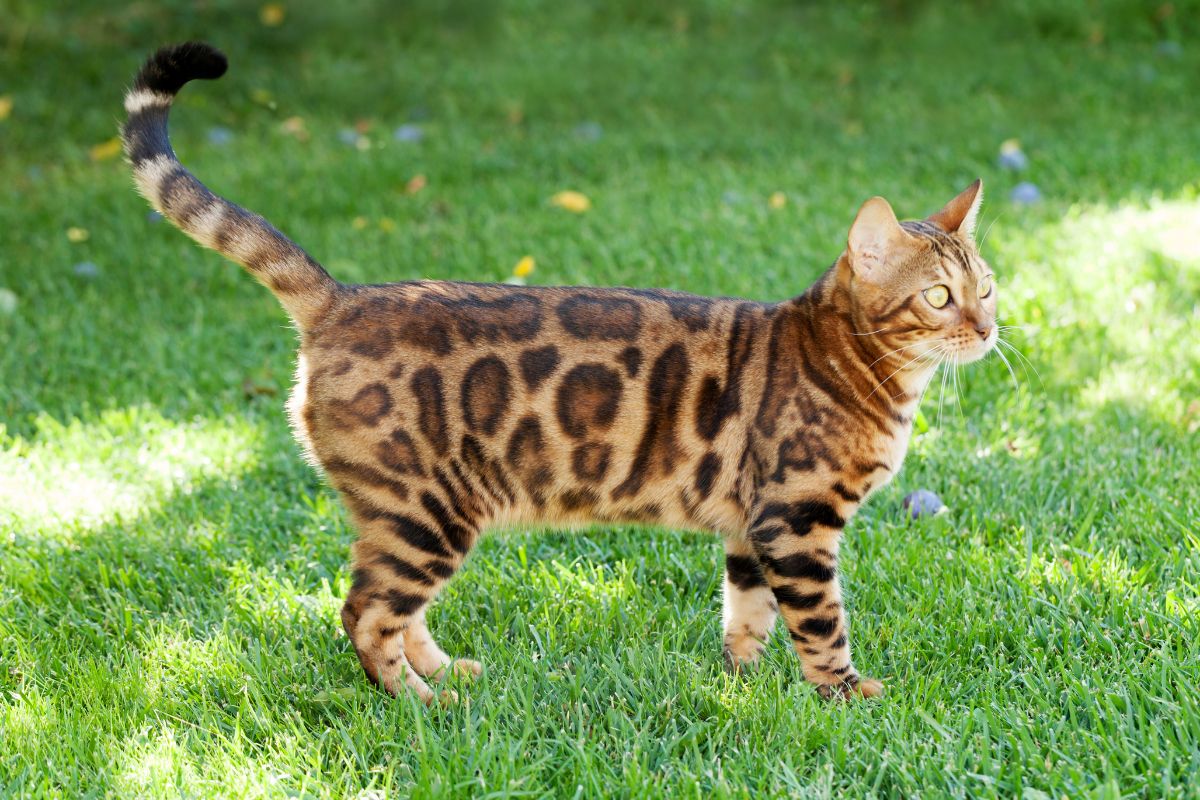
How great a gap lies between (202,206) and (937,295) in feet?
6.86

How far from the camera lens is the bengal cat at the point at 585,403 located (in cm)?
324

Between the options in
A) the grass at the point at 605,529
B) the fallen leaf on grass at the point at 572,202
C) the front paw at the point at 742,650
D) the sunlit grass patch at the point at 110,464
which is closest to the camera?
the grass at the point at 605,529

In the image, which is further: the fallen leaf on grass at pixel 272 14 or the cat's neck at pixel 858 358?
the fallen leaf on grass at pixel 272 14

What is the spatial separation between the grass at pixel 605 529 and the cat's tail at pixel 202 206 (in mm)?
1044

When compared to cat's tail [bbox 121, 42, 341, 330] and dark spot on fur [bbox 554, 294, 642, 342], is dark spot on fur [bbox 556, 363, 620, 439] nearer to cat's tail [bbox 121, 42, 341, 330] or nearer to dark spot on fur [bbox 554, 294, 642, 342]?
dark spot on fur [bbox 554, 294, 642, 342]

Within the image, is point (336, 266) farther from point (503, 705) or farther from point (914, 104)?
point (914, 104)

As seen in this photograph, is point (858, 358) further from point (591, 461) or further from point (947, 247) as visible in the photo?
point (591, 461)

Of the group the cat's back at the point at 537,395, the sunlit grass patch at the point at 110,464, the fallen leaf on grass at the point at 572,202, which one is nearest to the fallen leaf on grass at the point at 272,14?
the fallen leaf on grass at the point at 572,202

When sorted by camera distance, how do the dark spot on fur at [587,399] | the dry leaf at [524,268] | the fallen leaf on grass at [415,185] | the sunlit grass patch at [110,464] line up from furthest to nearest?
the fallen leaf on grass at [415,185], the dry leaf at [524,268], the sunlit grass patch at [110,464], the dark spot on fur at [587,399]

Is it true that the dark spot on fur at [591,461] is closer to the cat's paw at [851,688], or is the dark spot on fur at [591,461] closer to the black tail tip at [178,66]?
the cat's paw at [851,688]

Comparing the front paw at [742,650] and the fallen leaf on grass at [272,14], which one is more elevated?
the front paw at [742,650]

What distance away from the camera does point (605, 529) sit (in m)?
4.28

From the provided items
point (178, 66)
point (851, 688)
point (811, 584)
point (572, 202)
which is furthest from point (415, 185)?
point (851, 688)

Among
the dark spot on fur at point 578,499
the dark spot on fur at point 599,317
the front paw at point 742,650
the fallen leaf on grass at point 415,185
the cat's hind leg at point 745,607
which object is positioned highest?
the dark spot on fur at point 599,317
